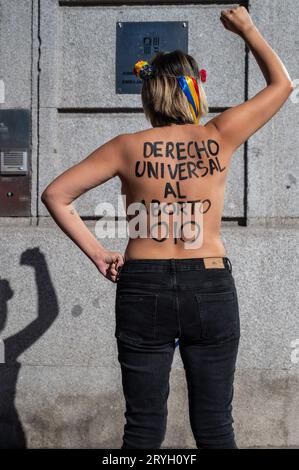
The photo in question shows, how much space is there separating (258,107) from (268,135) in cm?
211

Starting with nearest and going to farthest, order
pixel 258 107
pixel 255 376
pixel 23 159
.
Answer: pixel 258 107, pixel 255 376, pixel 23 159

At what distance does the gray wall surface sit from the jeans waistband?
1941mm

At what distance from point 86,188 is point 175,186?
41 cm

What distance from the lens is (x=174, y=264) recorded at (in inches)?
95.4

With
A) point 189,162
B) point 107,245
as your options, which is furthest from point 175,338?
point 107,245

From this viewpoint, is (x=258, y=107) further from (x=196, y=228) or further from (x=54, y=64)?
(x=54, y=64)

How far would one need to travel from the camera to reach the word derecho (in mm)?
2475

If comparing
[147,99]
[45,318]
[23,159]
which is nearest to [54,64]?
[23,159]

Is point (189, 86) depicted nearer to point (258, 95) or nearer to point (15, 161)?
point (258, 95)

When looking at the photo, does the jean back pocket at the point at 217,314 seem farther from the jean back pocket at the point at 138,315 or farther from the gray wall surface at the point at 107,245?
the gray wall surface at the point at 107,245

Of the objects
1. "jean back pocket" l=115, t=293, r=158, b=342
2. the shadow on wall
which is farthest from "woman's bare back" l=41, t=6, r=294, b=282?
the shadow on wall

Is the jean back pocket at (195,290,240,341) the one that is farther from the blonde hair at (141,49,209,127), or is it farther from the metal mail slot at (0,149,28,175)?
the metal mail slot at (0,149,28,175)

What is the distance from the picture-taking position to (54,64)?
4594 mm

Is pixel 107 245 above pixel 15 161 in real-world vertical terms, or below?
below
